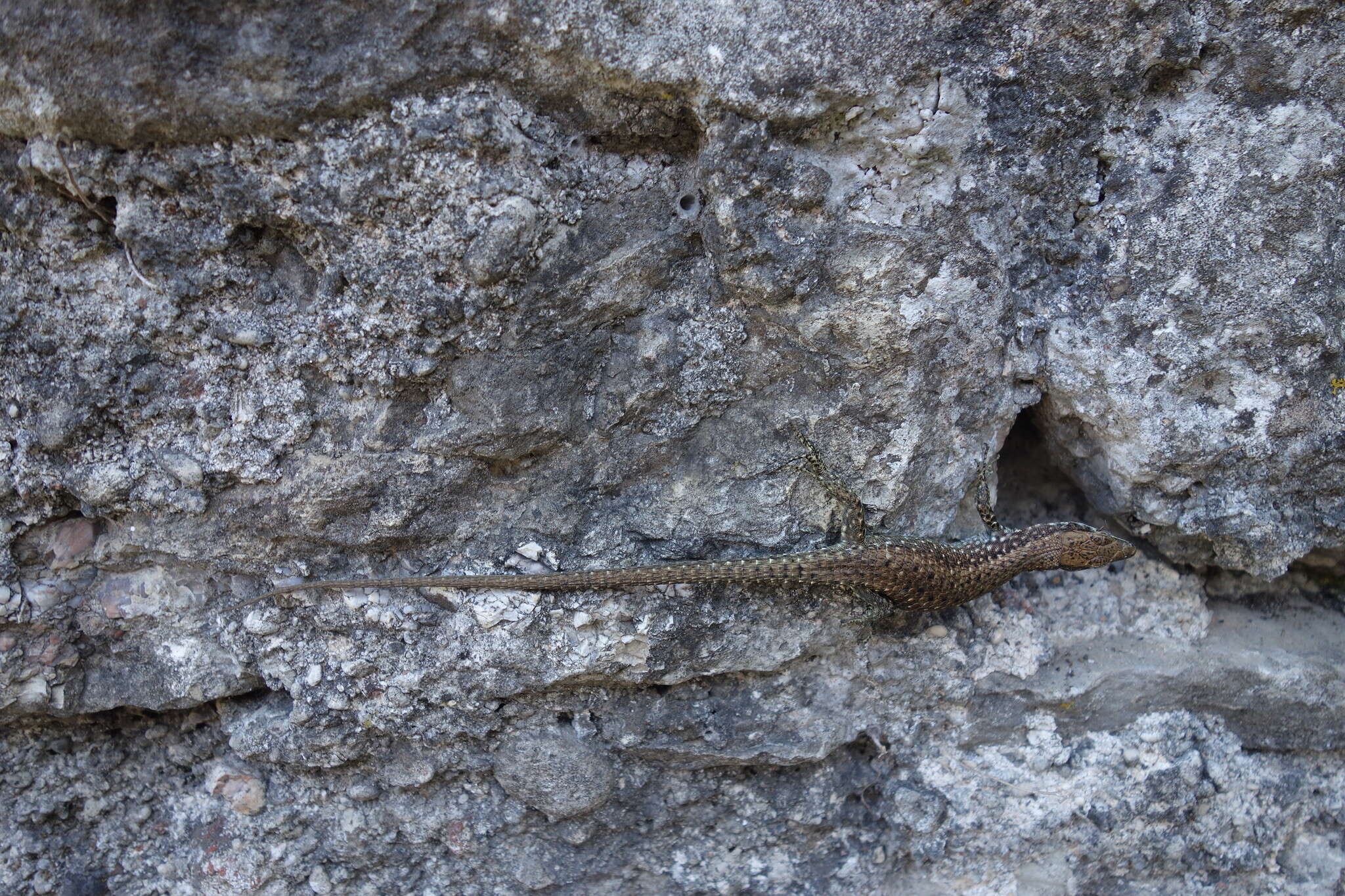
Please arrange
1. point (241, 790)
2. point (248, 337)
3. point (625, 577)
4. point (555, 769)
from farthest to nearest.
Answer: point (241, 790) → point (555, 769) → point (625, 577) → point (248, 337)

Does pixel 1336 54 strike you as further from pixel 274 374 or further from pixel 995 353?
pixel 274 374

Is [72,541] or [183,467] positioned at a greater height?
[183,467]

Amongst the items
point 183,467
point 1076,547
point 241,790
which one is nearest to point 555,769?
point 241,790

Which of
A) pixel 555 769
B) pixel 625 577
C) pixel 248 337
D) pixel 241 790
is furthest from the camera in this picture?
pixel 241 790

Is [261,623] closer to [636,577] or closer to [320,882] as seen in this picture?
[320,882]

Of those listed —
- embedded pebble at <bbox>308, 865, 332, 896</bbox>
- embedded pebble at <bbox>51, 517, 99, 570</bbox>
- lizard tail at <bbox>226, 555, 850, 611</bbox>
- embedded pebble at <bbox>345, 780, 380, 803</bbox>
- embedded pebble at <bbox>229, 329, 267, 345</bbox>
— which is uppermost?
embedded pebble at <bbox>229, 329, 267, 345</bbox>

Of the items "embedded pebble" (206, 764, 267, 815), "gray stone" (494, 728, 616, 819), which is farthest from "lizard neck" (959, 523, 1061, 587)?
"embedded pebble" (206, 764, 267, 815)

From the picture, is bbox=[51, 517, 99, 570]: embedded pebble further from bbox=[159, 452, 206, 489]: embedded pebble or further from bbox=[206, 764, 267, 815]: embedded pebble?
bbox=[206, 764, 267, 815]: embedded pebble
